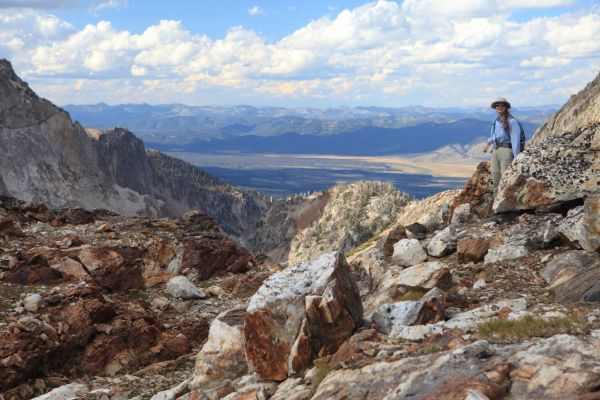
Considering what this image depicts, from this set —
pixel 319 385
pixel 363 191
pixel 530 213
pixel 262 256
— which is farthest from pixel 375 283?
pixel 363 191

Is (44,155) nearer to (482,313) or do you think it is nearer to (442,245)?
(442,245)

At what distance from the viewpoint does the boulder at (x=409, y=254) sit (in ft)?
72.8

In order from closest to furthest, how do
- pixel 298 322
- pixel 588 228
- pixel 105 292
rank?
pixel 298 322
pixel 588 228
pixel 105 292

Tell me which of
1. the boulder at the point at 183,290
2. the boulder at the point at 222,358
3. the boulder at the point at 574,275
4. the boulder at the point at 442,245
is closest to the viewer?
the boulder at the point at 574,275

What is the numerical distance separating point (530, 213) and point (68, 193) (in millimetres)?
140686

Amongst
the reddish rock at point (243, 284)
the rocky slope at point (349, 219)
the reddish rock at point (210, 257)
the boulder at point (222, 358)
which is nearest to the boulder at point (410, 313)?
the boulder at point (222, 358)

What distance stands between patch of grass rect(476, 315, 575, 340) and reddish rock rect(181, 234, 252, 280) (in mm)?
21662

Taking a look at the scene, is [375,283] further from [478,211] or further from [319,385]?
[319,385]

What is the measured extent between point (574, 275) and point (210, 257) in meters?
21.3

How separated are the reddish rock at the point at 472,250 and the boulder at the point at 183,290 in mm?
12868

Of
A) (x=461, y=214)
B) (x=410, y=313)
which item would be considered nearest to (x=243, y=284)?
(x=461, y=214)

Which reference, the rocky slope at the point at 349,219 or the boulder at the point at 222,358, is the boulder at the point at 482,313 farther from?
the rocky slope at the point at 349,219

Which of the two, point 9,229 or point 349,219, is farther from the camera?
point 349,219

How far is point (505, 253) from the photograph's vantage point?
1923 cm
